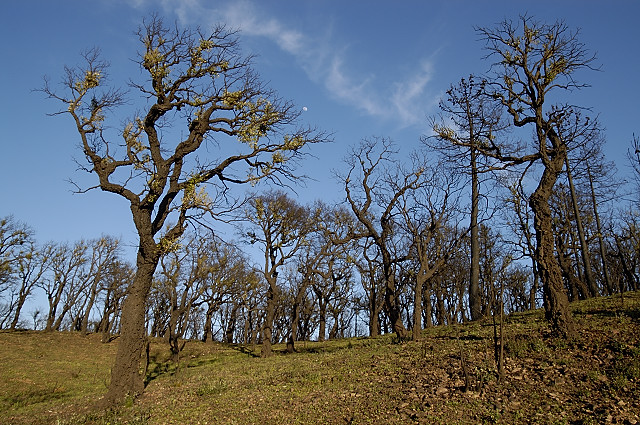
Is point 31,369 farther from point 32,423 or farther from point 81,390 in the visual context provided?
point 32,423

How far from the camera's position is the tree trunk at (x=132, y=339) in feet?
37.5

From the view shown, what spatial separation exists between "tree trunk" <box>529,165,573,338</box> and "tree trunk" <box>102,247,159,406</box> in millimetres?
11914

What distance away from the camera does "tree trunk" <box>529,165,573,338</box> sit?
11.6 m

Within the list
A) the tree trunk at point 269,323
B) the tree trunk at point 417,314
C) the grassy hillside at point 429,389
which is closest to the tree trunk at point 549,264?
the grassy hillside at point 429,389

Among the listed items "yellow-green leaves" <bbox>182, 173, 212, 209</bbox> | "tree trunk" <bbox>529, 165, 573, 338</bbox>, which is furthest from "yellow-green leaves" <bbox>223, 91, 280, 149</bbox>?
"tree trunk" <bbox>529, 165, 573, 338</bbox>

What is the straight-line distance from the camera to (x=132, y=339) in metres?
11.8

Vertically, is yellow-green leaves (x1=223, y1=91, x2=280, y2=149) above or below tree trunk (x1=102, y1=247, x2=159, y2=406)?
above

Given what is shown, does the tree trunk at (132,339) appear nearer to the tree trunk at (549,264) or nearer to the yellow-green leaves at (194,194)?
the yellow-green leaves at (194,194)

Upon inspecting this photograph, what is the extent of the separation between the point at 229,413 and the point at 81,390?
10.4 meters

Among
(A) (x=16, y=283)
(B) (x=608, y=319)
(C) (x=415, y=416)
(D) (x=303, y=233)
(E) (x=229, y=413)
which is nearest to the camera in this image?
(C) (x=415, y=416)

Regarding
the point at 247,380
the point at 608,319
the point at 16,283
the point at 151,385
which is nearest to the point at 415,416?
the point at 247,380

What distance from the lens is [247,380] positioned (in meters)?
13.7

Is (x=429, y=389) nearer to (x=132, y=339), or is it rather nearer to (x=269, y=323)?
(x=132, y=339)

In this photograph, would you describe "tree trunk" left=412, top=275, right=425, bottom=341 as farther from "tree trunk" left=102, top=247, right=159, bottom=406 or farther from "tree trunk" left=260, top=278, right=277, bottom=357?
"tree trunk" left=102, top=247, right=159, bottom=406
